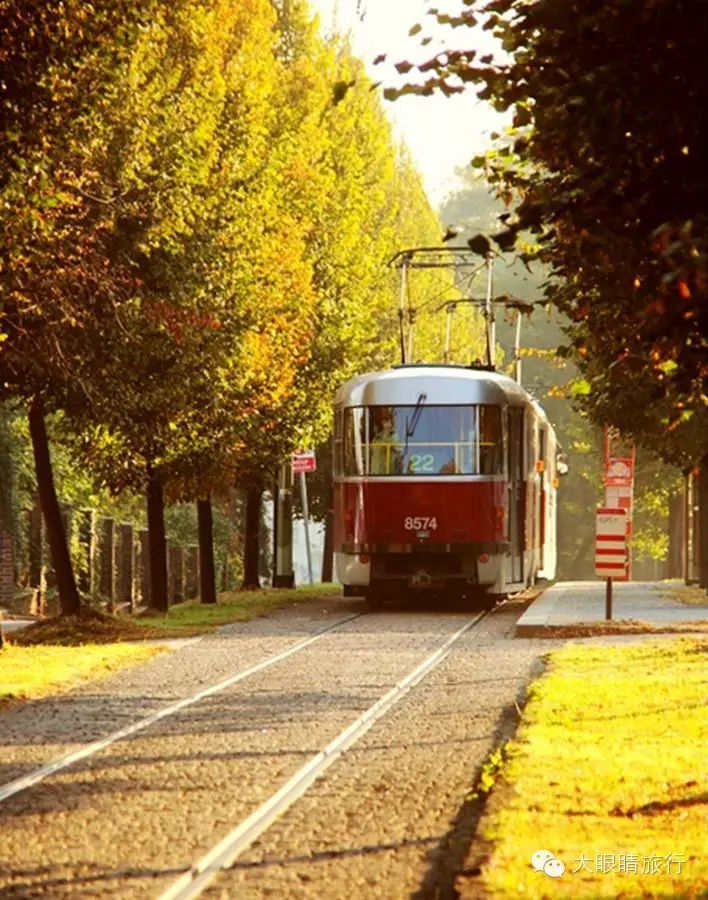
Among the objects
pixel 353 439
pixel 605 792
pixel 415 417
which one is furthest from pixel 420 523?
pixel 605 792

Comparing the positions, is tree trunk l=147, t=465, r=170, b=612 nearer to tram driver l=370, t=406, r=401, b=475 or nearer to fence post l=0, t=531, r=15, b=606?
tram driver l=370, t=406, r=401, b=475

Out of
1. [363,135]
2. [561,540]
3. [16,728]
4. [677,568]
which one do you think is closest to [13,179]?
[16,728]

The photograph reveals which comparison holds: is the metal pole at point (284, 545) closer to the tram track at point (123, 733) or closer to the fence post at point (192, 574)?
the fence post at point (192, 574)

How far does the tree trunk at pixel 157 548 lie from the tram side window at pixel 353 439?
9.43 ft

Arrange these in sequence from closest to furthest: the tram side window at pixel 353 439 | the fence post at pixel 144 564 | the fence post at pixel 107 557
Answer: the tram side window at pixel 353 439, the fence post at pixel 107 557, the fence post at pixel 144 564

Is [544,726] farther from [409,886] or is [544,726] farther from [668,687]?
[409,886]

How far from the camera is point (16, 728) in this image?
1529cm

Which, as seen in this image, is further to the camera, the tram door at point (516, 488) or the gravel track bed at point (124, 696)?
the tram door at point (516, 488)

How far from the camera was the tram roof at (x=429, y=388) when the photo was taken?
31.8 m

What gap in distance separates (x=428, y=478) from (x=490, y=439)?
1.08 m

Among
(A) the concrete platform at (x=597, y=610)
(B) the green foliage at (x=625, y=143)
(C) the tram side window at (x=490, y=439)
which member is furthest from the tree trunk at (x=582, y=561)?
(B) the green foliage at (x=625, y=143)

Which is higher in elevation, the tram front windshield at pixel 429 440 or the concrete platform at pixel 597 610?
the tram front windshield at pixel 429 440

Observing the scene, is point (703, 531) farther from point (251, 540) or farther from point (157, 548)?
point (157, 548)

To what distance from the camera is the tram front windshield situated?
3195cm
